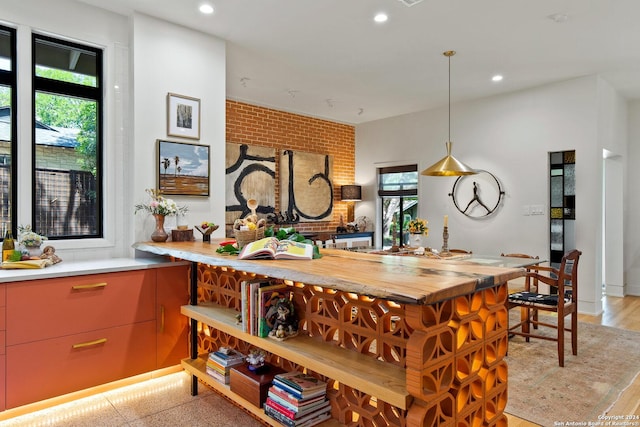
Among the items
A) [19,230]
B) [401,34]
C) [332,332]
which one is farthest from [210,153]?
[332,332]

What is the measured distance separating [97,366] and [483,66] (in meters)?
4.76

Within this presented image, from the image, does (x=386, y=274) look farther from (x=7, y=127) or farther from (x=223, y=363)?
(x=7, y=127)

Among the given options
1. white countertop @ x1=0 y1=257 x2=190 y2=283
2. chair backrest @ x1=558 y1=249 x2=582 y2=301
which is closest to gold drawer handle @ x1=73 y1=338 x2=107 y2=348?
white countertop @ x1=0 y1=257 x2=190 y2=283

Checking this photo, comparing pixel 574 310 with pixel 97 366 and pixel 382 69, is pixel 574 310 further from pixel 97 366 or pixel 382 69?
pixel 97 366

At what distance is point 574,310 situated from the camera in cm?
349

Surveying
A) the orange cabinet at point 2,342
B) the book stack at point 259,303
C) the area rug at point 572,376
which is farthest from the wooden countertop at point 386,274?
the area rug at point 572,376

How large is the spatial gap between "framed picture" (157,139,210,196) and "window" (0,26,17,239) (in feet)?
3.37

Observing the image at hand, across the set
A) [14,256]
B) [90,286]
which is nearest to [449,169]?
[90,286]

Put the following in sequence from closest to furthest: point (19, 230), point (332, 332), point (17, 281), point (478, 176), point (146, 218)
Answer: point (332, 332) < point (17, 281) < point (19, 230) < point (146, 218) < point (478, 176)

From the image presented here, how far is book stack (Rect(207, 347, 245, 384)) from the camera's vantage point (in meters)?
2.48

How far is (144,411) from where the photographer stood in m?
2.57

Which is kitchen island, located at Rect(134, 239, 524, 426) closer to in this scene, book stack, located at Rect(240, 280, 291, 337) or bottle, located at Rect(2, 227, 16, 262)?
book stack, located at Rect(240, 280, 291, 337)

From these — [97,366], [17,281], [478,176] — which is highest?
[478,176]

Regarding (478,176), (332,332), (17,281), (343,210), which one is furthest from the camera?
(343,210)
